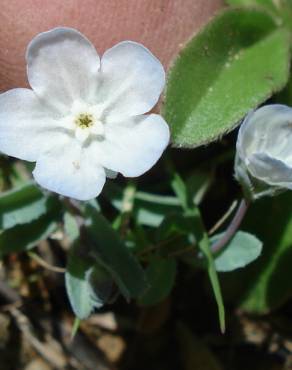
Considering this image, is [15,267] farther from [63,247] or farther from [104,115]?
Answer: [104,115]

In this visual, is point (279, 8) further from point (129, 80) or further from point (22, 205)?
point (22, 205)

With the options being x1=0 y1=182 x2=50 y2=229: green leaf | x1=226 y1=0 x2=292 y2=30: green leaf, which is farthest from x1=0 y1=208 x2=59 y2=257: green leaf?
x1=226 y1=0 x2=292 y2=30: green leaf

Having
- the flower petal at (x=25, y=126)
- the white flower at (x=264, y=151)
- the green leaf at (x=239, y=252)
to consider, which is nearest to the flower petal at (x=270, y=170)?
the white flower at (x=264, y=151)

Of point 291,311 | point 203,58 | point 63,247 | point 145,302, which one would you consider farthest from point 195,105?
point 291,311

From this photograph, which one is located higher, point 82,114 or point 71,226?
point 82,114

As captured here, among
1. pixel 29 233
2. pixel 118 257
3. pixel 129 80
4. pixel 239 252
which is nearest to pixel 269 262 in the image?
pixel 239 252

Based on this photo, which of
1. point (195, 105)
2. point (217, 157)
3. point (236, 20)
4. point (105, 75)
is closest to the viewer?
point (105, 75)
